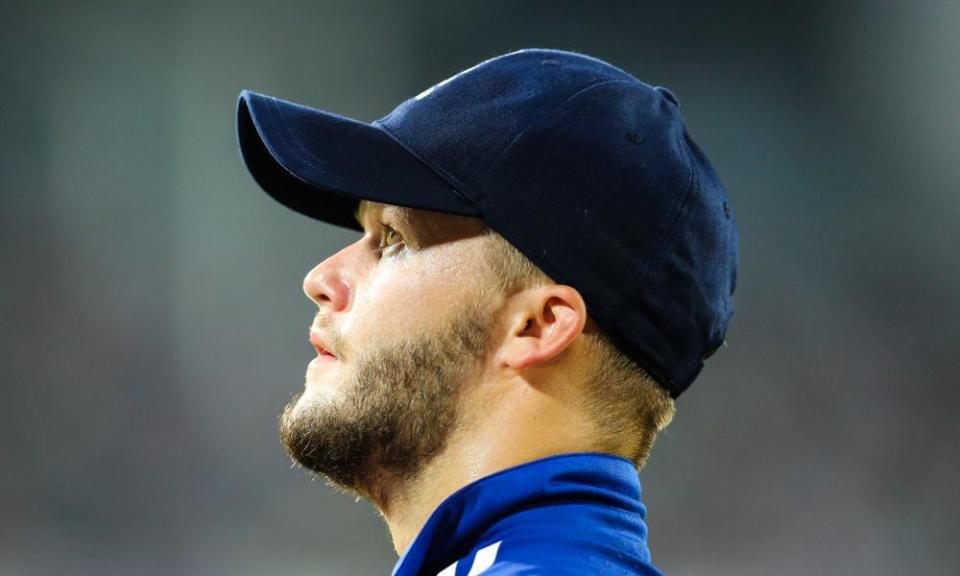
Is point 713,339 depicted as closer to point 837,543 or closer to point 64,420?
point 837,543

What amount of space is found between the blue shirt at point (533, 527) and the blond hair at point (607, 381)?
73 millimetres

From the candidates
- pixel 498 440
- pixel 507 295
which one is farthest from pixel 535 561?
Answer: pixel 507 295

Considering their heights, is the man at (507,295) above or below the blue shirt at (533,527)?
above

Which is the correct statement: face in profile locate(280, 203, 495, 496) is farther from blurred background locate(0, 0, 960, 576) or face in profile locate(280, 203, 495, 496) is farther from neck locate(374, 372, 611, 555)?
blurred background locate(0, 0, 960, 576)

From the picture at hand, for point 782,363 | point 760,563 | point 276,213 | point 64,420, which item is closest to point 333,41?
point 276,213

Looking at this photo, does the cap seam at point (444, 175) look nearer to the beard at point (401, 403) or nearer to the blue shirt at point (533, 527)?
the beard at point (401, 403)

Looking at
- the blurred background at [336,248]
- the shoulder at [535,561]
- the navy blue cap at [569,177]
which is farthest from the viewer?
the blurred background at [336,248]

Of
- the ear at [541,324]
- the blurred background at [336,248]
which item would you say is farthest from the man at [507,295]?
the blurred background at [336,248]

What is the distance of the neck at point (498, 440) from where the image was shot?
1094 mm

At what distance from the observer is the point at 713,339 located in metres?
1.21

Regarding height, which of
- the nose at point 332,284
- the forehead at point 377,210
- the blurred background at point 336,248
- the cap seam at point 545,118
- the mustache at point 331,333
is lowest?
the blurred background at point 336,248

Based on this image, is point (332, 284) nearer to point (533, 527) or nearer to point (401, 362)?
Answer: point (401, 362)

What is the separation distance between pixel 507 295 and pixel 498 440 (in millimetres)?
144

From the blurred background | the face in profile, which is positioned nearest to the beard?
the face in profile
